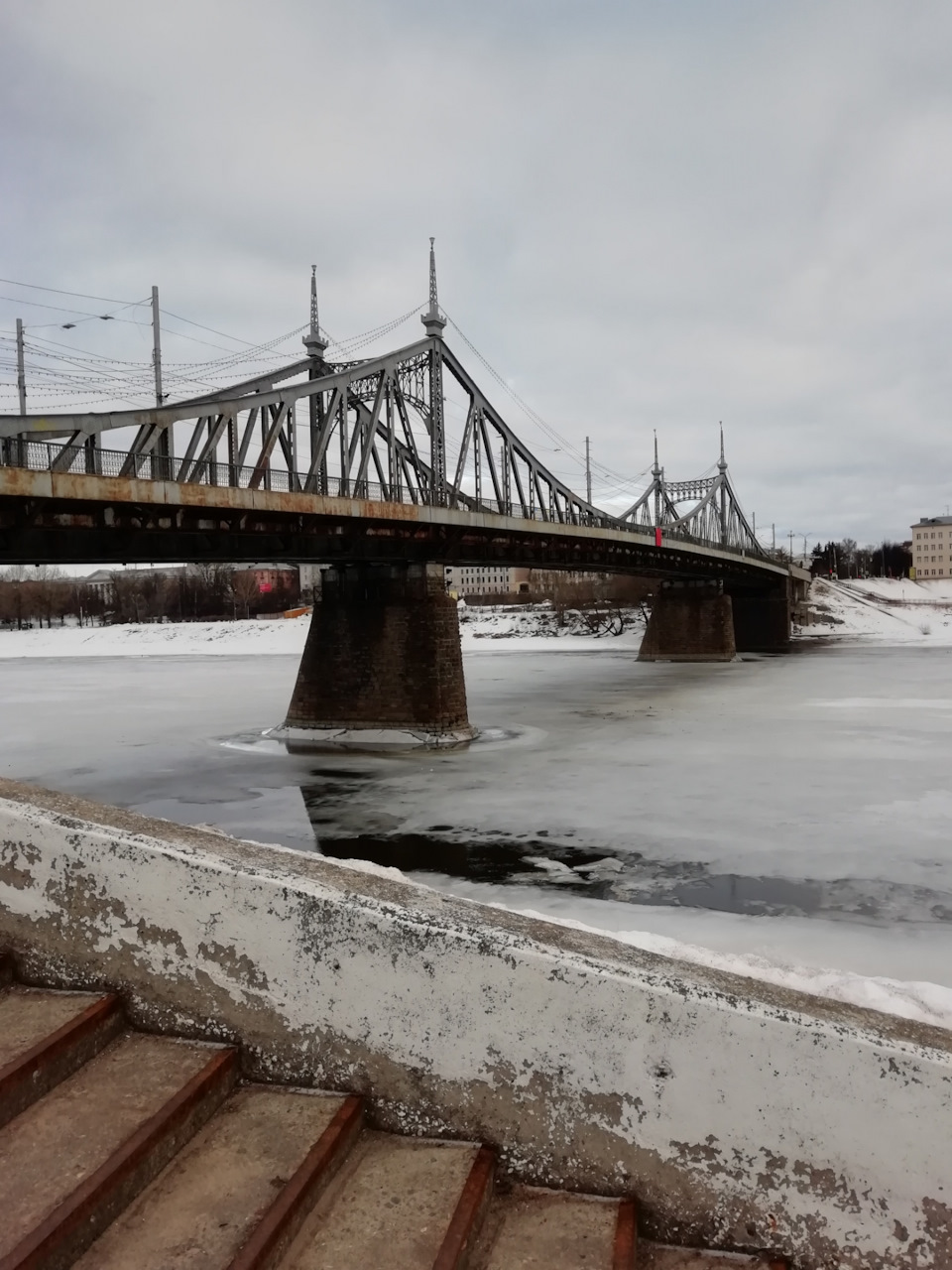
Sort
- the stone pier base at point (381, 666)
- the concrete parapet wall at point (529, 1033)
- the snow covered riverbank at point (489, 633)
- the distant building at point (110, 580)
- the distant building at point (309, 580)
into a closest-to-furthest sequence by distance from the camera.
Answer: the concrete parapet wall at point (529, 1033)
the stone pier base at point (381, 666)
the distant building at point (309, 580)
the snow covered riverbank at point (489, 633)
the distant building at point (110, 580)

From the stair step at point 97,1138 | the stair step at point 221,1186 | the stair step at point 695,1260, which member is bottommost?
the stair step at point 695,1260

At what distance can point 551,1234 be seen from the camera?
245cm

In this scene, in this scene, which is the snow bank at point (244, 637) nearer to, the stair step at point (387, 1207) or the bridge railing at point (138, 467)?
the bridge railing at point (138, 467)

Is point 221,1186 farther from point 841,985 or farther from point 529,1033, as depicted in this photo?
point 841,985

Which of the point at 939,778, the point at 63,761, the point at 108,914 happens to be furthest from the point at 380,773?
the point at 108,914

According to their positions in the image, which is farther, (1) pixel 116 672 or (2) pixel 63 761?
(1) pixel 116 672

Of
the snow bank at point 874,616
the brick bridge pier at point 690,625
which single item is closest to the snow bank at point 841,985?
the brick bridge pier at point 690,625

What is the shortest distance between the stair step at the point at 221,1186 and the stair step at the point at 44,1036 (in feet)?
1.61

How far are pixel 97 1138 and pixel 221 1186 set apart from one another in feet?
1.25

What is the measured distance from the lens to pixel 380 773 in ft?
58.3

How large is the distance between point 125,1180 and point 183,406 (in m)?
16.8

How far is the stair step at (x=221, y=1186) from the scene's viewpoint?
7.20 ft

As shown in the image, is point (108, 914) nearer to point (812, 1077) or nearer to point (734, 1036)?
point (734, 1036)

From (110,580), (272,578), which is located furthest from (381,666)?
(110,580)
